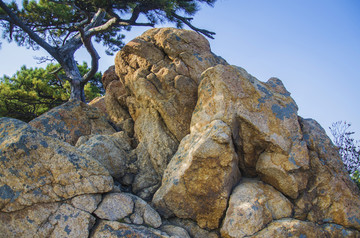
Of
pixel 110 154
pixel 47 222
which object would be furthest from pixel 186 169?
pixel 47 222

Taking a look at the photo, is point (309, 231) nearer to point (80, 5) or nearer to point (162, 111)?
point (162, 111)

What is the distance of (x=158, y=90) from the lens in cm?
809

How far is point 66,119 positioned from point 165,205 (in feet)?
13.3

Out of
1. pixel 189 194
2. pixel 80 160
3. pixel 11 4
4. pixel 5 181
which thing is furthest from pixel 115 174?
pixel 11 4

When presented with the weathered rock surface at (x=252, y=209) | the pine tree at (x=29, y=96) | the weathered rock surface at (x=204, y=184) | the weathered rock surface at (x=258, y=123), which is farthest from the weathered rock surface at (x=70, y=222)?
the pine tree at (x=29, y=96)

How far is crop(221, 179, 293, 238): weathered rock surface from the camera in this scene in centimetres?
534

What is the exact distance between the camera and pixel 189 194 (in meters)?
5.97

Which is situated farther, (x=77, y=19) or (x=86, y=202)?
(x=77, y=19)

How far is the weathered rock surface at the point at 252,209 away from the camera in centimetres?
534

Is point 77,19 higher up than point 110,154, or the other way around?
point 77,19

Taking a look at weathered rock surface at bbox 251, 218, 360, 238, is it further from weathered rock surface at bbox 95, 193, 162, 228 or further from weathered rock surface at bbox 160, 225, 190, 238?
weathered rock surface at bbox 95, 193, 162, 228

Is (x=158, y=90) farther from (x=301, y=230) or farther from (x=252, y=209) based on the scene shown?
(x=301, y=230)

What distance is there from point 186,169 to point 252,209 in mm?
1480

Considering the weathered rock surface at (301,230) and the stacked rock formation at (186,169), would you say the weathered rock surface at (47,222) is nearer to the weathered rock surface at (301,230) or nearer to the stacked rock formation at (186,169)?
the stacked rock formation at (186,169)
